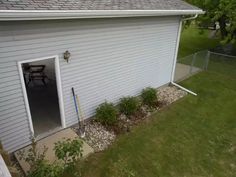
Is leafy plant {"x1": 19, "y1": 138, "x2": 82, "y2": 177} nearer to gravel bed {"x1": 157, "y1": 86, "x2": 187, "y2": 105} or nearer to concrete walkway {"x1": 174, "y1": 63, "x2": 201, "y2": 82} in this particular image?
gravel bed {"x1": 157, "y1": 86, "x2": 187, "y2": 105}

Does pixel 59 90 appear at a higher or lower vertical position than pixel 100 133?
higher

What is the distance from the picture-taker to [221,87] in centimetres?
908

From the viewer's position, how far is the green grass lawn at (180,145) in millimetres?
4574

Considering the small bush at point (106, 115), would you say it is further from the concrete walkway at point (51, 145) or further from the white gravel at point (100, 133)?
the concrete walkway at point (51, 145)

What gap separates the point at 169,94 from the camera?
814 cm

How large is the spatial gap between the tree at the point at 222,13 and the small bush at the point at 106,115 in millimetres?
8245

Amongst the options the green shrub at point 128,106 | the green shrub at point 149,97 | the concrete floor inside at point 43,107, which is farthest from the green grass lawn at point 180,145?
the concrete floor inside at point 43,107

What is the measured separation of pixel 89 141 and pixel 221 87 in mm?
6818

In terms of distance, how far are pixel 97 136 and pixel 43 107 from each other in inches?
89.1

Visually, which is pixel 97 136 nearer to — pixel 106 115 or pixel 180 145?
pixel 106 115

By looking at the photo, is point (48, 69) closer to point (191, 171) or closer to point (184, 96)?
point (184, 96)

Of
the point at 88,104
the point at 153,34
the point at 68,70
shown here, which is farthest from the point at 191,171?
the point at 153,34

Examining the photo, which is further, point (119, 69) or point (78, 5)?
point (119, 69)

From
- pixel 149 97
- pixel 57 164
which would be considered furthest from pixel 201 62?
pixel 57 164
